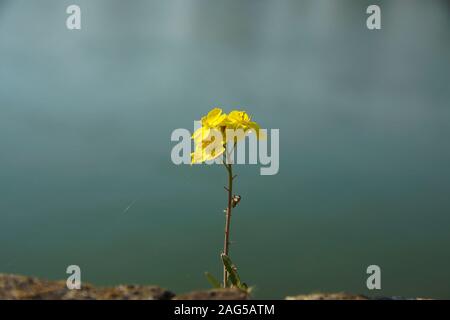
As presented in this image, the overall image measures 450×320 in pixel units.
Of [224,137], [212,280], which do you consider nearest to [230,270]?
[212,280]

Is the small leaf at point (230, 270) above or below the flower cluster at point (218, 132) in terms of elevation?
below

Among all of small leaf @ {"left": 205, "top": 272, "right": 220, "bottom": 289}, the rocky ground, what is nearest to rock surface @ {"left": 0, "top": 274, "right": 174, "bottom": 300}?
the rocky ground

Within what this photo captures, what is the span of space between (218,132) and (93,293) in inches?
21.6

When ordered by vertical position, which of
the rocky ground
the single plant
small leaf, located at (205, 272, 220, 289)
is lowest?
small leaf, located at (205, 272, 220, 289)

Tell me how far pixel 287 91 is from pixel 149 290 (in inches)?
381

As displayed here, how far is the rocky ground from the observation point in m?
0.70

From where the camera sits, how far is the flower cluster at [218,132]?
3.80ft

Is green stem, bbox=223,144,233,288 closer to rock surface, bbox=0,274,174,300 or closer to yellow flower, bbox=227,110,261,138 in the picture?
yellow flower, bbox=227,110,261,138

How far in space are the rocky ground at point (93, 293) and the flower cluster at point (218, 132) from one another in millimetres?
Answer: 462

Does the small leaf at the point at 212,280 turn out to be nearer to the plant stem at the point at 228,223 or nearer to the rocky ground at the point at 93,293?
the plant stem at the point at 228,223

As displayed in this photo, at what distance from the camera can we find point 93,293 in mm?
735

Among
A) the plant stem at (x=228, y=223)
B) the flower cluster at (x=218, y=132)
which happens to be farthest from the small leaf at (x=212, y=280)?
the flower cluster at (x=218, y=132)

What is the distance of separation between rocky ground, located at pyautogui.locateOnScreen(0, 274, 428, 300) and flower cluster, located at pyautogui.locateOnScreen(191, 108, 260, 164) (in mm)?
462

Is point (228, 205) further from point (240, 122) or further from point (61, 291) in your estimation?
point (61, 291)
